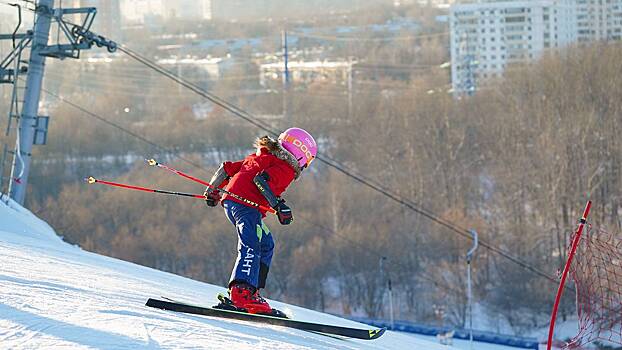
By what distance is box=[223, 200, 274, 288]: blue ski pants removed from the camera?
4609 millimetres

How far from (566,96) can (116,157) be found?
1805 centimetres

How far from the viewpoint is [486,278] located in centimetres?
3048

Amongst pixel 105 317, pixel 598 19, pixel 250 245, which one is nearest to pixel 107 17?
pixel 598 19

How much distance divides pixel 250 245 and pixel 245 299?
0.81ft

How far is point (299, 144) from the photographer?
4848mm

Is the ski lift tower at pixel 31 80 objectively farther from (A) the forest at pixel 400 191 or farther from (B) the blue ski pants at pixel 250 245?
(A) the forest at pixel 400 191

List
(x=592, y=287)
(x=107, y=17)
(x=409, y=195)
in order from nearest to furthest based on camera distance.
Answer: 1. (x=592, y=287)
2. (x=107, y=17)
3. (x=409, y=195)

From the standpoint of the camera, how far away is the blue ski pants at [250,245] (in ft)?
15.1

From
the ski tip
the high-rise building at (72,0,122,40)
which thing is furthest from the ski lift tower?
the high-rise building at (72,0,122,40)

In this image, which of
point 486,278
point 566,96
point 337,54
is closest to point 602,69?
point 566,96

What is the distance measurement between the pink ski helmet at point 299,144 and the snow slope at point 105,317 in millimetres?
856

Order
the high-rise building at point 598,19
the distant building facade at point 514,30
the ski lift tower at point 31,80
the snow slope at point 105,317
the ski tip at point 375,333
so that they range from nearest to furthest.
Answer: the snow slope at point 105,317 → the ski tip at point 375,333 → the ski lift tower at point 31,80 → the high-rise building at point 598,19 → the distant building facade at point 514,30

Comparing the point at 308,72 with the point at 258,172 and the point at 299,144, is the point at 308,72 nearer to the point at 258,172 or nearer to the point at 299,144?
the point at 299,144

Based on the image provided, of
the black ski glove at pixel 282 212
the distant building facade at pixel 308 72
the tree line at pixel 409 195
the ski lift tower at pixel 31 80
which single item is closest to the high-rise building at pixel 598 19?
the tree line at pixel 409 195
